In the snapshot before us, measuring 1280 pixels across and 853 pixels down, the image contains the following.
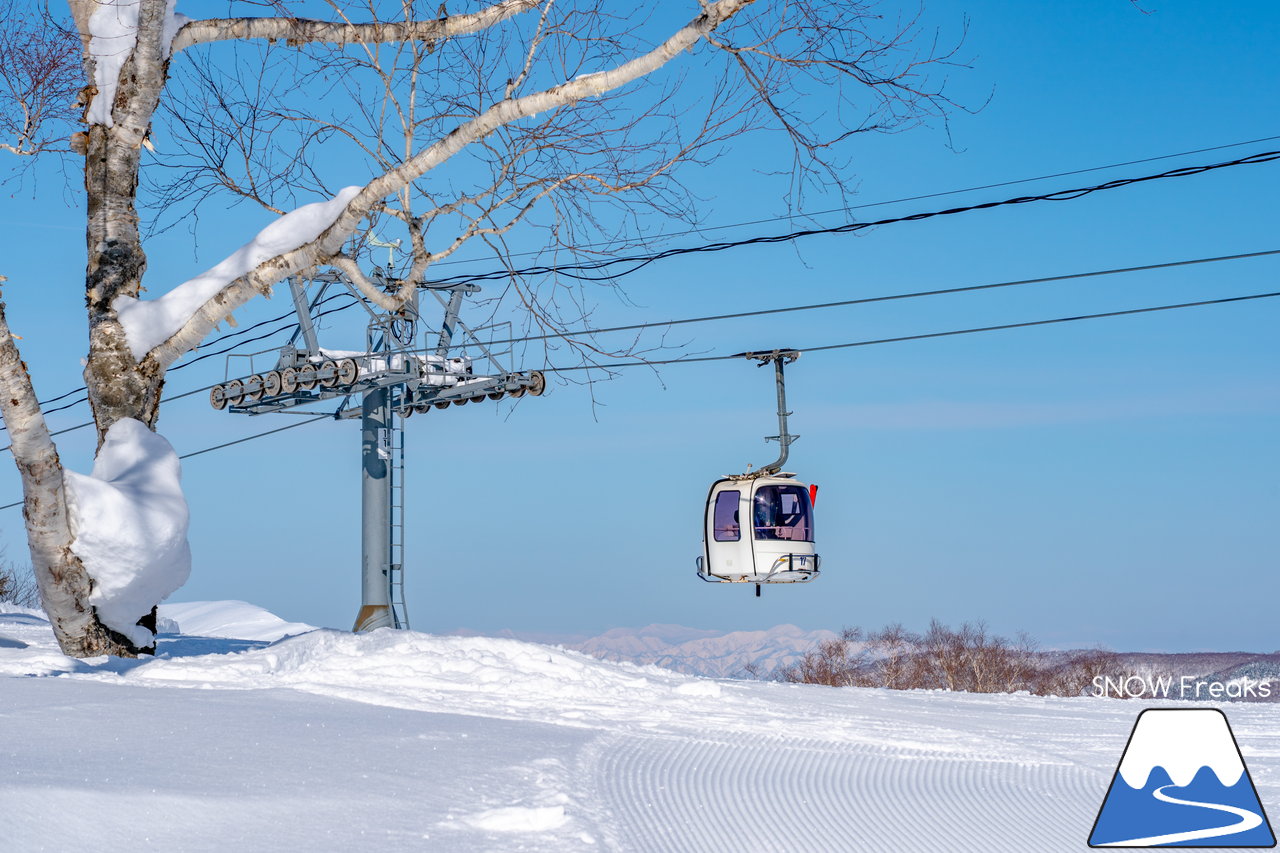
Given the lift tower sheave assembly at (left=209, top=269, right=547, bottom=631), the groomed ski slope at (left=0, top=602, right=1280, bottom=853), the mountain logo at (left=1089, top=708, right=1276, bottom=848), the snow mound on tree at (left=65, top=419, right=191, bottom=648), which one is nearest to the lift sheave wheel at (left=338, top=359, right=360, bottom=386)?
the lift tower sheave assembly at (left=209, top=269, right=547, bottom=631)

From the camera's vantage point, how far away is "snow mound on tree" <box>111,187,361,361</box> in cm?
1167

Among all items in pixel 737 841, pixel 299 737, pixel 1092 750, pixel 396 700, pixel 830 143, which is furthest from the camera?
pixel 830 143

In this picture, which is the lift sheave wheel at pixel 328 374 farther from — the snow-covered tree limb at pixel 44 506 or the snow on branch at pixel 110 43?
the snow-covered tree limb at pixel 44 506

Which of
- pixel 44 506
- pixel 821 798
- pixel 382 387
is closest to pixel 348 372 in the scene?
pixel 382 387

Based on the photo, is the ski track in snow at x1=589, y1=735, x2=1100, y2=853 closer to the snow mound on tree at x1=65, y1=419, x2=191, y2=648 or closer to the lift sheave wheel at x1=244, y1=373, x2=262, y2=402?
the snow mound on tree at x1=65, y1=419, x2=191, y2=648

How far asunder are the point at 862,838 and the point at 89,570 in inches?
312

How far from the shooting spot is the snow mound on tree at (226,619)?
3322 centimetres

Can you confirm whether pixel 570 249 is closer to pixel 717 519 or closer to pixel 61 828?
pixel 717 519

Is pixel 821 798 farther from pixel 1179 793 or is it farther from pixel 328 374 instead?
pixel 328 374

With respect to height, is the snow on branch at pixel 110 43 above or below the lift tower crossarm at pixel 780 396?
above

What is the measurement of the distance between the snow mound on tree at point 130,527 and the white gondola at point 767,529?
345 inches

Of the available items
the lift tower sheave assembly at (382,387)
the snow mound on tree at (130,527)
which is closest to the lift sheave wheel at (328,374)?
the lift tower sheave assembly at (382,387)

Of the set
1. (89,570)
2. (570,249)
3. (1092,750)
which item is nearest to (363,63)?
(570,249)

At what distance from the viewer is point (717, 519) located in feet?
59.7
